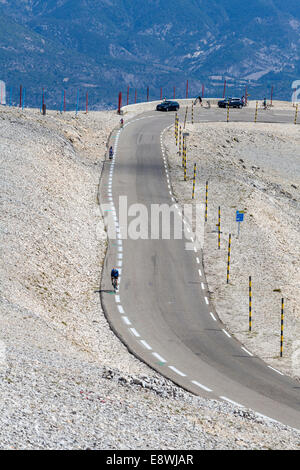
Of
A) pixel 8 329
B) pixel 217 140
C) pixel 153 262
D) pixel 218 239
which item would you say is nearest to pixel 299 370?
pixel 8 329

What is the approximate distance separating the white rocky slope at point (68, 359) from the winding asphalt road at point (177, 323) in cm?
88

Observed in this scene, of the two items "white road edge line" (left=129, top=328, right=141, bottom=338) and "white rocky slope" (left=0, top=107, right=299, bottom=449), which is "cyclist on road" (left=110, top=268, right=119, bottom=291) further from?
"white road edge line" (left=129, top=328, right=141, bottom=338)

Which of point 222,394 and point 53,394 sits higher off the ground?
point 53,394

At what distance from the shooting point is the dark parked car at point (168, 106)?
91.7 m

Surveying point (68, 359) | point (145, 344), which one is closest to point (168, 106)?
point (145, 344)

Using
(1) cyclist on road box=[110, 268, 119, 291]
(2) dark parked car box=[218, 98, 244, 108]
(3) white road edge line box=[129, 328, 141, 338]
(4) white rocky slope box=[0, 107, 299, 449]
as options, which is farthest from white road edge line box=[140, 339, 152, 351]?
(2) dark parked car box=[218, 98, 244, 108]

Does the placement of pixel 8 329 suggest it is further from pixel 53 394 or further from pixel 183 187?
pixel 183 187

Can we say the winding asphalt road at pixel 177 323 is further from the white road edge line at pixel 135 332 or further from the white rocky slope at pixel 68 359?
the white rocky slope at pixel 68 359

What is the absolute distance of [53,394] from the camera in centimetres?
2069

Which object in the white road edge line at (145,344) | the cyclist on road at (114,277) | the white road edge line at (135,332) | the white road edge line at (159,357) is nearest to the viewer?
the white road edge line at (159,357)

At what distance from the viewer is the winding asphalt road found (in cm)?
2595

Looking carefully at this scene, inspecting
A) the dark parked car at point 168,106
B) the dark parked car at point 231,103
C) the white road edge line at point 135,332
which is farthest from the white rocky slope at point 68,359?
the dark parked car at point 231,103

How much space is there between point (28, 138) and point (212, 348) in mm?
31181

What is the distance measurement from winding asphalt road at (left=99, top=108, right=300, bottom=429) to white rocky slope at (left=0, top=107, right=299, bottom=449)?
878 mm
